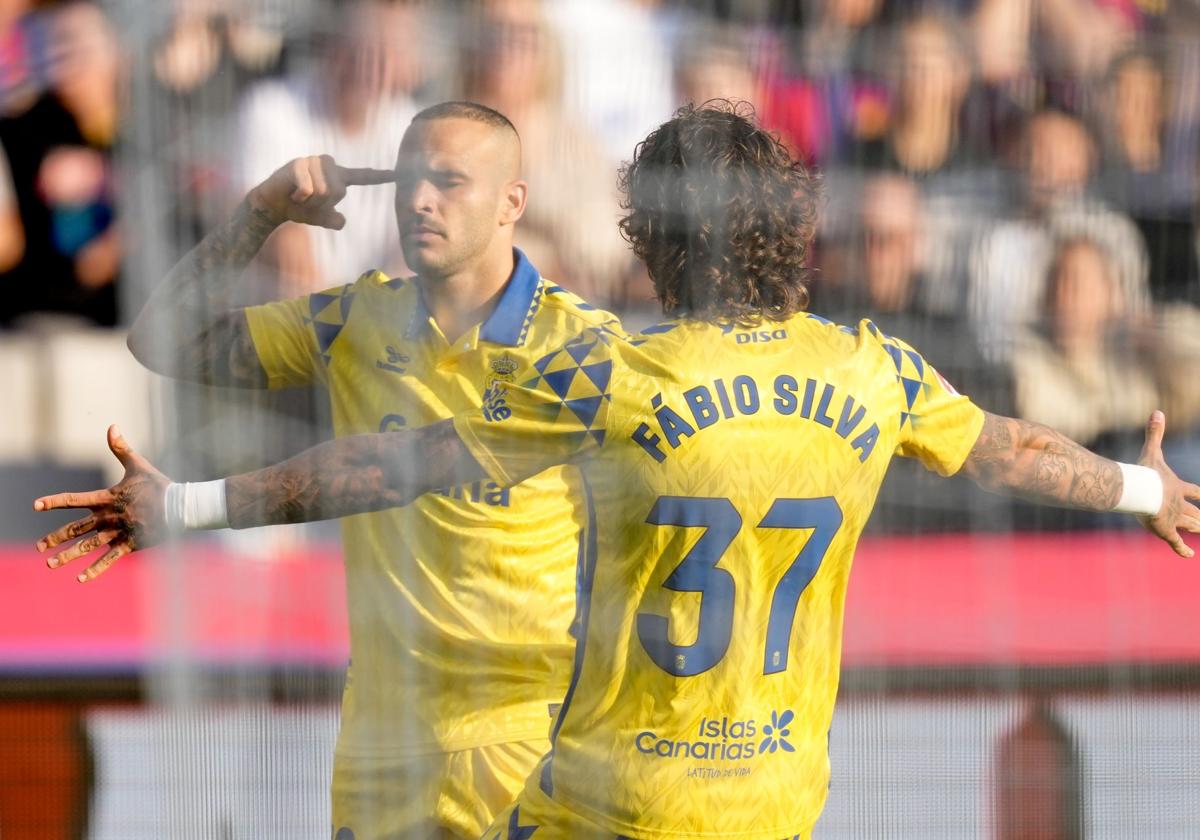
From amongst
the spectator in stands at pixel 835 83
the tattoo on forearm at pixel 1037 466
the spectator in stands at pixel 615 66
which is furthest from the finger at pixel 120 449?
the spectator in stands at pixel 835 83

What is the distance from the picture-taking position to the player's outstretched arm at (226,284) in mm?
1926

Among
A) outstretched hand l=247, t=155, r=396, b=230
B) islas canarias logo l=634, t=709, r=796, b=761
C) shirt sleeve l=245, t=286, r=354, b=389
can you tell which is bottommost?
islas canarias logo l=634, t=709, r=796, b=761

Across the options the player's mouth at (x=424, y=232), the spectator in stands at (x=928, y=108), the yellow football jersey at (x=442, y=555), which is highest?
the spectator in stands at (x=928, y=108)

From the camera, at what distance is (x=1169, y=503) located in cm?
179

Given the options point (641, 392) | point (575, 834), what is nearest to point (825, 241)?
point (641, 392)

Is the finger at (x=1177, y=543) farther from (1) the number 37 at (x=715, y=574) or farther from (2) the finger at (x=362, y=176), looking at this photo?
(2) the finger at (x=362, y=176)

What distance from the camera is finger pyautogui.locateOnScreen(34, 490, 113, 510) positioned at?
157 centimetres

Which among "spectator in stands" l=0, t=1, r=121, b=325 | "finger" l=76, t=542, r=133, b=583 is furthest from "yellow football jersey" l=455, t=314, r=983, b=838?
"spectator in stands" l=0, t=1, r=121, b=325

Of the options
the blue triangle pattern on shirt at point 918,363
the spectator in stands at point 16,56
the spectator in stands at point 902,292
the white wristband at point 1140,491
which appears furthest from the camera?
the spectator in stands at point 902,292

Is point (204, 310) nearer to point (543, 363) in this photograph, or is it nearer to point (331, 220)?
point (331, 220)

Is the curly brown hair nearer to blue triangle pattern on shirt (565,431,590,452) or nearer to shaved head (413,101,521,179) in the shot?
blue triangle pattern on shirt (565,431,590,452)

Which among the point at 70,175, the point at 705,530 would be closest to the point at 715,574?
the point at 705,530

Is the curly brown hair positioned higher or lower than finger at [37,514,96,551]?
higher

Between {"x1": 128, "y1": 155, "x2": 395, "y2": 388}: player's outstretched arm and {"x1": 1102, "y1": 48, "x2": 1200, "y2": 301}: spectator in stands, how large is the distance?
1.16 m
